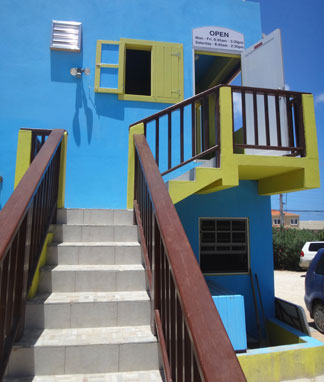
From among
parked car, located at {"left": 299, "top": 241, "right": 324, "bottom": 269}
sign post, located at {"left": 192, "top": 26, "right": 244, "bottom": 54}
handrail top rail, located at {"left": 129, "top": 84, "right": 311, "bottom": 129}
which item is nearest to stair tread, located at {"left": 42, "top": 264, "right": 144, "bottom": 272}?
handrail top rail, located at {"left": 129, "top": 84, "right": 311, "bottom": 129}

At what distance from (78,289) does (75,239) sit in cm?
75

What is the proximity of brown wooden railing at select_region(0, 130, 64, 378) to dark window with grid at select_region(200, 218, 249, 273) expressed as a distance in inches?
130

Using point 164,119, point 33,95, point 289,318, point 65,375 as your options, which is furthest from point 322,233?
point 65,375

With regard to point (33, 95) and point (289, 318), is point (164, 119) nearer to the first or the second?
point (33, 95)

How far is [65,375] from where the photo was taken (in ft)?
6.37

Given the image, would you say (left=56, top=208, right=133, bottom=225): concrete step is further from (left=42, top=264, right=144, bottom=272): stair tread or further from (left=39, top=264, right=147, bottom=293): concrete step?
(left=39, top=264, right=147, bottom=293): concrete step

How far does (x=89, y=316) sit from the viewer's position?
7.57 ft

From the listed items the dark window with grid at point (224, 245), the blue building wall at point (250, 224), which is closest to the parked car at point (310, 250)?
the blue building wall at point (250, 224)

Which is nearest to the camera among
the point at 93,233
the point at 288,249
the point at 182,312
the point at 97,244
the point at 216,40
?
the point at 182,312

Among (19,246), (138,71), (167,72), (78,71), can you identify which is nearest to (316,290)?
(167,72)

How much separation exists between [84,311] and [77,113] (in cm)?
434

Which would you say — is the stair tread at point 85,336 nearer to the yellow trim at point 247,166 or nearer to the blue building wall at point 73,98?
the yellow trim at point 247,166

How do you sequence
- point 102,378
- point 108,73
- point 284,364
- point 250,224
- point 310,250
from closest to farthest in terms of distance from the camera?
point 102,378
point 284,364
point 250,224
point 108,73
point 310,250

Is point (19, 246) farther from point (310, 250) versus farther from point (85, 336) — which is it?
point (310, 250)
